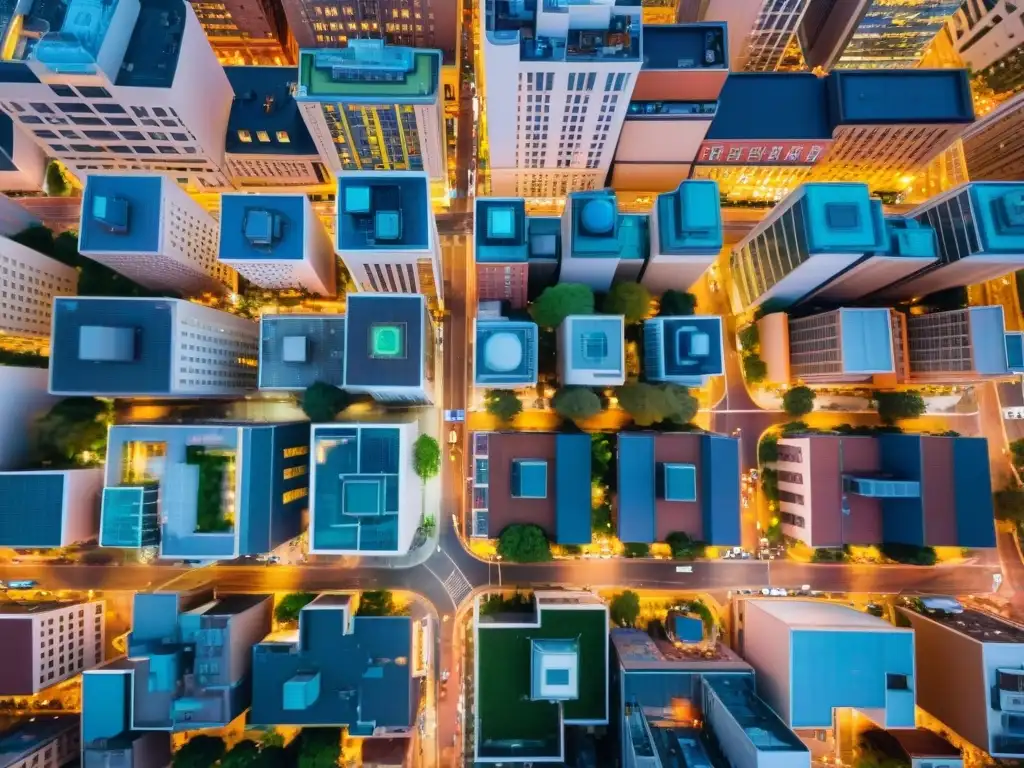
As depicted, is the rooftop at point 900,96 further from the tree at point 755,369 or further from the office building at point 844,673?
the office building at point 844,673

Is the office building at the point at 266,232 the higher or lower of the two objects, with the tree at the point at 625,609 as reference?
higher

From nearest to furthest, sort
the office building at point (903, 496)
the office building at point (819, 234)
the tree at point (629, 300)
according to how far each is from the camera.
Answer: the office building at point (819, 234) → the office building at point (903, 496) → the tree at point (629, 300)

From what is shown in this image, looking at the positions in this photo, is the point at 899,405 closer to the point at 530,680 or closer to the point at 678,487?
the point at 678,487

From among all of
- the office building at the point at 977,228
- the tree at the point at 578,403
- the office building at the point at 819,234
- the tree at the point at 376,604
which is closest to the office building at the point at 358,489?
the tree at the point at 376,604

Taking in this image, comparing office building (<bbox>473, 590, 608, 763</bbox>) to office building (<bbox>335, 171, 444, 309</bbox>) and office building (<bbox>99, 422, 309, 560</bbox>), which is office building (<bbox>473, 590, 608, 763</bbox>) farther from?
office building (<bbox>335, 171, 444, 309</bbox>)

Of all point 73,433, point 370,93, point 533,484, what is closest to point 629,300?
point 533,484
